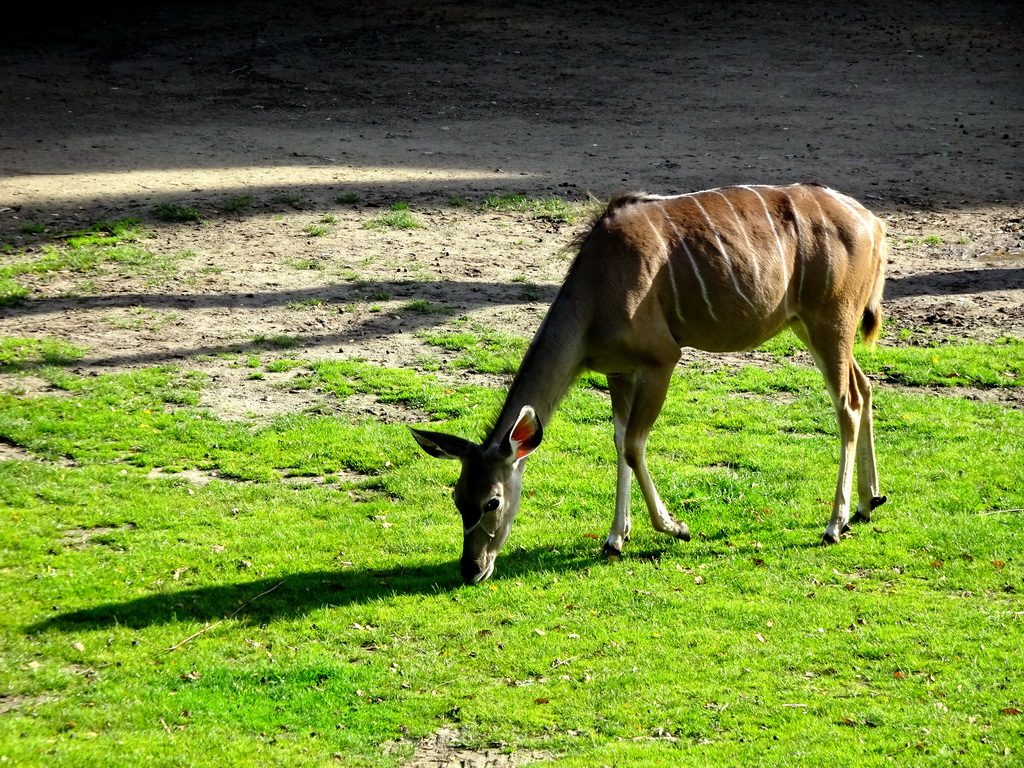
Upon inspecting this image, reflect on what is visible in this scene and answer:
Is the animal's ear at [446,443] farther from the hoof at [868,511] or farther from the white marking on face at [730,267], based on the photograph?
the hoof at [868,511]

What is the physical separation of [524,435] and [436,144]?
10.3 m

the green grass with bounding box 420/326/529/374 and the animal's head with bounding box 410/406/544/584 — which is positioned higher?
the animal's head with bounding box 410/406/544/584

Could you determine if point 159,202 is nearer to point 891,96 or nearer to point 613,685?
point 613,685

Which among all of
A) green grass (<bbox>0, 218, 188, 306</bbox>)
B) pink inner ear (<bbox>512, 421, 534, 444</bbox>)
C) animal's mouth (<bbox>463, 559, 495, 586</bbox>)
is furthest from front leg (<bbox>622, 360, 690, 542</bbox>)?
green grass (<bbox>0, 218, 188, 306</bbox>)

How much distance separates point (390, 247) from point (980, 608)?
8.14m

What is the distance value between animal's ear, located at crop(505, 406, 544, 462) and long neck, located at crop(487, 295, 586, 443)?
203 mm

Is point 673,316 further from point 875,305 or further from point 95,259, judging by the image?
point 95,259

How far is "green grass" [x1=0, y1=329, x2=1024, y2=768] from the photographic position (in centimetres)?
548

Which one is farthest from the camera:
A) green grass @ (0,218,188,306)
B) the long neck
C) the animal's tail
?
green grass @ (0,218,188,306)

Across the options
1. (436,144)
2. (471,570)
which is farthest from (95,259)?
(471,570)

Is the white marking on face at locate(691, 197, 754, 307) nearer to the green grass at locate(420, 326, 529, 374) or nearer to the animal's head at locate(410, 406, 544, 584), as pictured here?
the animal's head at locate(410, 406, 544, 584)

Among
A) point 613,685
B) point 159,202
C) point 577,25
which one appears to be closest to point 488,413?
point 613,685

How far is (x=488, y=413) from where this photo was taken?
31.3 feet

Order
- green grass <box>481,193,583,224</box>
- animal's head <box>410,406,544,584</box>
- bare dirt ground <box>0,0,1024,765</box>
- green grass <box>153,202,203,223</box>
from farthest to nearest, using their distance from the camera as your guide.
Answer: green grass <box>481,193,583,224</box>, green grass <box>153,202,203,223</box>, bare dirt ground <box>0,0,1024,765</box>, animal's head <box>410,406,544,584</box>
